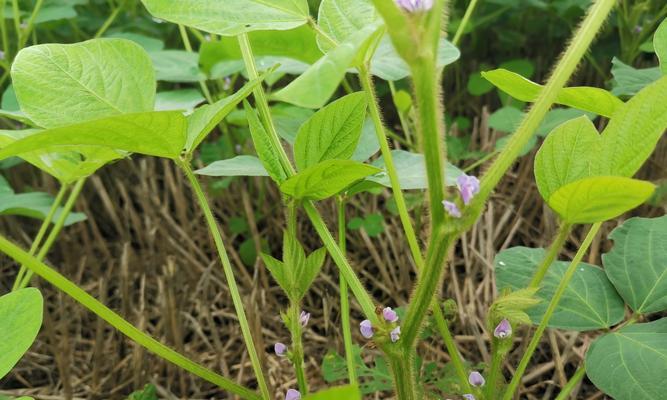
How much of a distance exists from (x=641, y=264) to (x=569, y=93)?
0.23 metres

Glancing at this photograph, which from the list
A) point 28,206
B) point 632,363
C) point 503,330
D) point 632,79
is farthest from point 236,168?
point 632,79

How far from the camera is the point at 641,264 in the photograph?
Answer: 766 millimetres

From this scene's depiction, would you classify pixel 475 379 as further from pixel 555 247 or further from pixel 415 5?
pixel 415 5

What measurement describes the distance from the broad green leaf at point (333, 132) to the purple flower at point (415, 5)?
0.83 feet

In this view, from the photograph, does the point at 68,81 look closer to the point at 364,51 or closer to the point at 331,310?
the point at 364,51

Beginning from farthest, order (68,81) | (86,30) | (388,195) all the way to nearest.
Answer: (86,30), (388,195), (68,81)

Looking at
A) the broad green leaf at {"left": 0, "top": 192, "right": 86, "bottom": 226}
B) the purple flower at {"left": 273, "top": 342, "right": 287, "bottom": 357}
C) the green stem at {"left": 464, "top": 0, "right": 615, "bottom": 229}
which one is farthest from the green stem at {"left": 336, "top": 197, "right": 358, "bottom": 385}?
the broad green leaf at {"left": 0, "top": 192, "right": 86, "bottom": 226}

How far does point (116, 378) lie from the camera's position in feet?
3.79

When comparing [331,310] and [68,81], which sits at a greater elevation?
[68,81]

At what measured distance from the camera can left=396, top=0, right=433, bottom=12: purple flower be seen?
44 cm

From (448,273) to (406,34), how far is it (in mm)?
944

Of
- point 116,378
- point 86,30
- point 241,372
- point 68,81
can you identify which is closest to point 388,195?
point 241,372

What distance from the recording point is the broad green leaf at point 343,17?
684 millimetres

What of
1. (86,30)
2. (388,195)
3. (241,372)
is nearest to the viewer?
(241,372)
